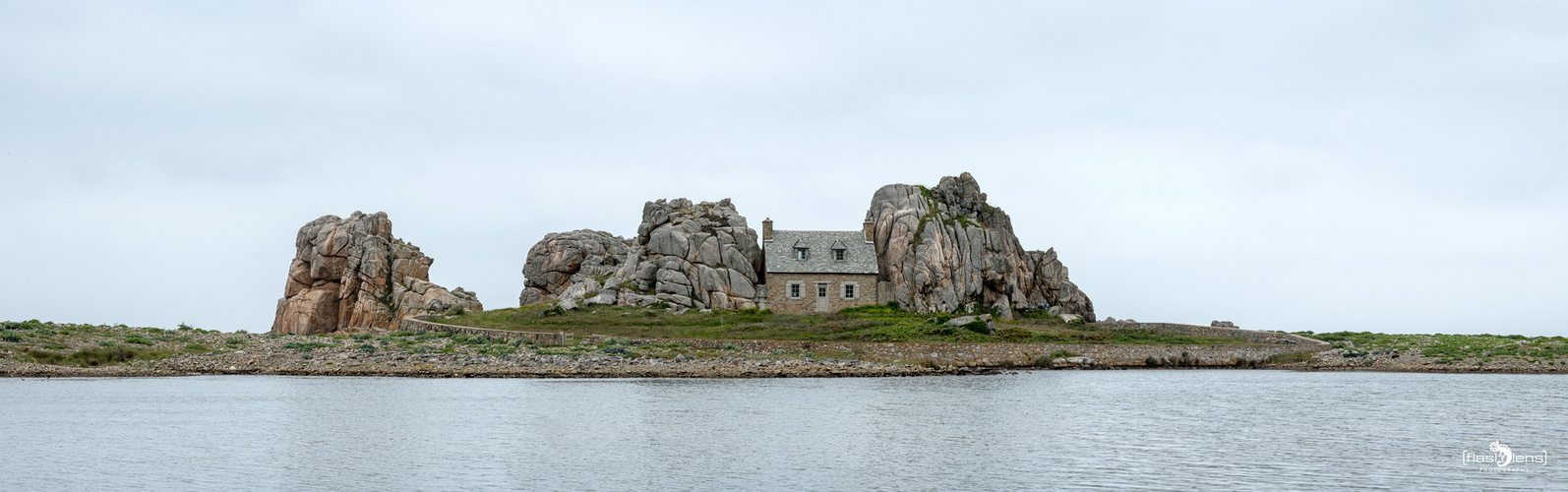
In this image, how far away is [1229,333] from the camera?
67125 millimetres

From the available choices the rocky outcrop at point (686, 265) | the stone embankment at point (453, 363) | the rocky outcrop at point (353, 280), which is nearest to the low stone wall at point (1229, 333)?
the stone embankment at point (453, 363)

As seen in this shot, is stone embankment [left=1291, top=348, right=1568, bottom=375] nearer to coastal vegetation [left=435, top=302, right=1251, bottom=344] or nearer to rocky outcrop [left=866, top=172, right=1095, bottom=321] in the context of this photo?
coastal vegetation [left=435, top=302, right=1251, bottom=344]

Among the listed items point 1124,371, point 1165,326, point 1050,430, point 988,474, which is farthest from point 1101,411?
point 1165,326

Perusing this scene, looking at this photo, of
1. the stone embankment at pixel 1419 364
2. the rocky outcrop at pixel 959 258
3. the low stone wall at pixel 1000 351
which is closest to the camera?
the low stone wall at pixel 1000 351

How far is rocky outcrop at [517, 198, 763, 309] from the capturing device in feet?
234

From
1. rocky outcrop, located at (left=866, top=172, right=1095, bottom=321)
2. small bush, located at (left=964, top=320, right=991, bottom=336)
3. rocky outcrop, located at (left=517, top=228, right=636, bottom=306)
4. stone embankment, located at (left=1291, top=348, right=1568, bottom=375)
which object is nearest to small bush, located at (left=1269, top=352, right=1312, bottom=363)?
stone embankment, located at (left=1291, top=348, right=1568, bottom=375)

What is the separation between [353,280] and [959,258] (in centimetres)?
4446

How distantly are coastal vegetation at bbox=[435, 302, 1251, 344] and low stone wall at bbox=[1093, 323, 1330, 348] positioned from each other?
1569 mm

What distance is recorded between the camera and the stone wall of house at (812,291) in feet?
240

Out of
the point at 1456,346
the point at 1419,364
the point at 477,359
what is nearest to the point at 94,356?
the point at 477,359

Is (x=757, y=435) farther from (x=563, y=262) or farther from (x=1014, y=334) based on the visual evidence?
(x=563, y=262)

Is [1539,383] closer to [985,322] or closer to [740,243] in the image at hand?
[985,322]

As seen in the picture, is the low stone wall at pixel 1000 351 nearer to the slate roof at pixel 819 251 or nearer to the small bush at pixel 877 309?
the small bush at pixel 877 309

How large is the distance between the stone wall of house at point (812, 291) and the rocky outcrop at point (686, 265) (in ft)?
5.05
